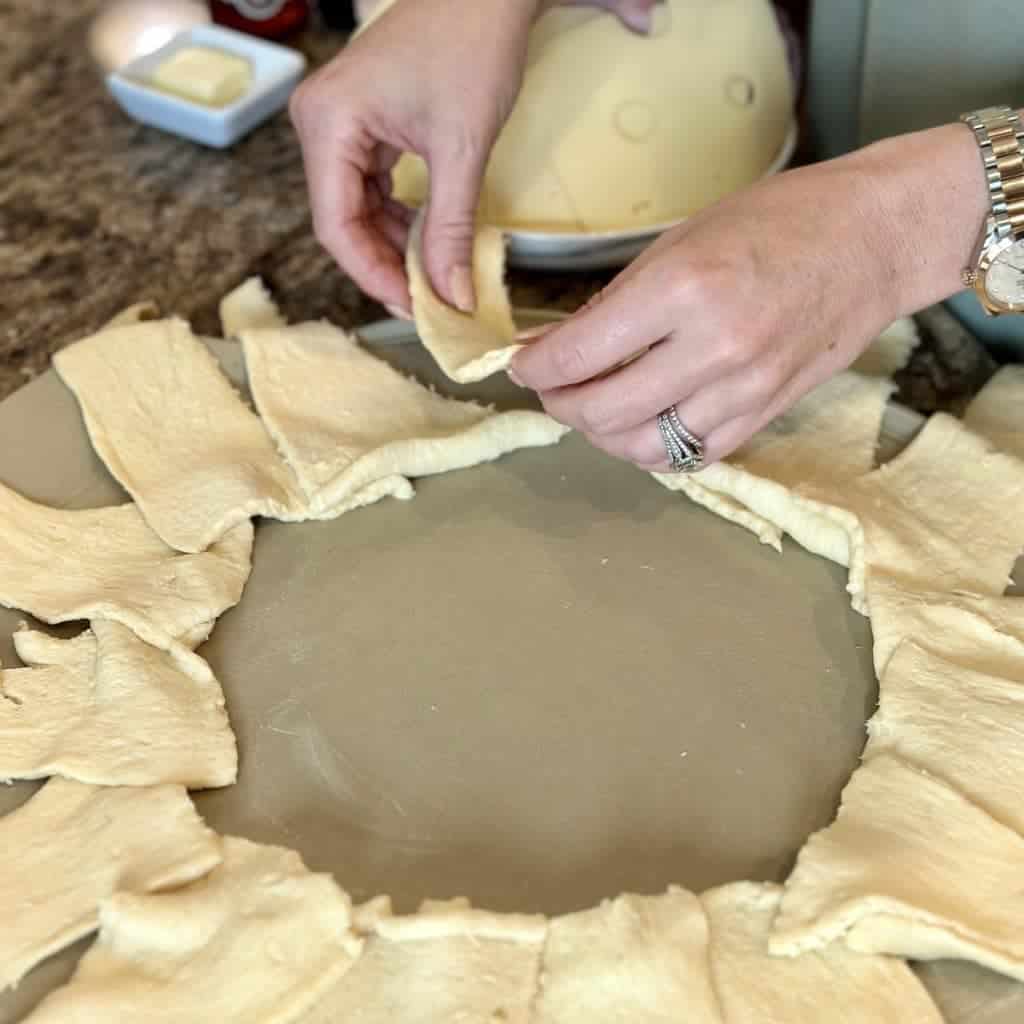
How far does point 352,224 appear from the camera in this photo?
4.35 ft

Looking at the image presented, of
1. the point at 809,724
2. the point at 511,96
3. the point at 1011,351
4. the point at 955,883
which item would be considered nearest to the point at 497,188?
the point at 511,96

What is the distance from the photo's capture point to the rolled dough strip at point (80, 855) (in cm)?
90

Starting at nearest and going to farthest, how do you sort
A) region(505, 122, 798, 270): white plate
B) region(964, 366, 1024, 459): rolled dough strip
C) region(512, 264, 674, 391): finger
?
1. region(512, 264, 674, 391): finger
2. region(964, 366, 1024, 459): rolled dough strip
3. region(505, 122, 798, 270): white plate

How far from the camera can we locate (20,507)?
4.00 feet

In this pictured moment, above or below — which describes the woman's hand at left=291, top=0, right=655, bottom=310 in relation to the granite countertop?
above

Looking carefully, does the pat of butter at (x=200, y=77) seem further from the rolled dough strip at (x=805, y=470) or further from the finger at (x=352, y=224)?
the rolled dough strip at (x=805, y=470)

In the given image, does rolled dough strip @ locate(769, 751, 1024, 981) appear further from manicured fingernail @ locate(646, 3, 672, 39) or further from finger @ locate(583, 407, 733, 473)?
manicured fingernail @ locate(646, 3, 672, 39)

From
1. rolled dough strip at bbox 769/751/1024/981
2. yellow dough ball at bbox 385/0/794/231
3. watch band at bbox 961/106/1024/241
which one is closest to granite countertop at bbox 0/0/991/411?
yellow dough ball at bbox 385/0/794/231

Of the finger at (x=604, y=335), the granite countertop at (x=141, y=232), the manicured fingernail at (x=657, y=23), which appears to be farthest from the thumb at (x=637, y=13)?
the finger at (x=604, y=335)

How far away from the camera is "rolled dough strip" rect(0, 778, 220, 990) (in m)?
0.90

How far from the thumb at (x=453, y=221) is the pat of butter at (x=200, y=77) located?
2.15 feet

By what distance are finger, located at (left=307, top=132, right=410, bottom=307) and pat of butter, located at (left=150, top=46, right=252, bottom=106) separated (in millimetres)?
542

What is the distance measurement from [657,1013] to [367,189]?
38.0 inches

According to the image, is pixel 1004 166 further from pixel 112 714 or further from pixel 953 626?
pixel 112 714
